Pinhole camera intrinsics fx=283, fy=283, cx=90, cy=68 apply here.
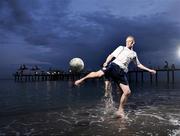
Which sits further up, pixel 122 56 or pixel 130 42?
pixel 130 42

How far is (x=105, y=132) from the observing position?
8.23 meters

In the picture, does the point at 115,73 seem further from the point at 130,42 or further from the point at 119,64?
the point at 130,42

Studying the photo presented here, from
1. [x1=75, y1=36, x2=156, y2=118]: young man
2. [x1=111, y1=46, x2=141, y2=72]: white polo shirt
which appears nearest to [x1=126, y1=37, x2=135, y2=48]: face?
[x1=75, y1=36, x2=156, y2=118]: young man

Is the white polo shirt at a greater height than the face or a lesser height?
lesser

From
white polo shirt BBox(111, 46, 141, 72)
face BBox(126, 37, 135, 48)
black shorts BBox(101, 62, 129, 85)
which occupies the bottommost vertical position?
black shorts BBox(101, 62, 129, 85)

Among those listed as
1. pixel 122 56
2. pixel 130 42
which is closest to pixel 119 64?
pixel 122 56

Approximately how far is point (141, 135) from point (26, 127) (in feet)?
12.0

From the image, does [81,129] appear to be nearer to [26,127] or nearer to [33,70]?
[26,127]

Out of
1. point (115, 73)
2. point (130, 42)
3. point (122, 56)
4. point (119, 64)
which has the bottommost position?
point (115, 73)

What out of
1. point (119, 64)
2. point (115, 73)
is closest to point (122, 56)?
point (119, 64)

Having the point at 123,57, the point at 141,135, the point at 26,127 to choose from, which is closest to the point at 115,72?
the point at 123,57

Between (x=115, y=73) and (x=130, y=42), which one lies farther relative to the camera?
(x=130, y=42)

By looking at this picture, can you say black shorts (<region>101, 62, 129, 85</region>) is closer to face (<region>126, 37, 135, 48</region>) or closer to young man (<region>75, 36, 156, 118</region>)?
young man (<region>75, 36, 156, 118</region>)

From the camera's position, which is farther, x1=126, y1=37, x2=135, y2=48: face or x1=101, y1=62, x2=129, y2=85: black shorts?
x1=126, y1=37, x2=135, y2=48: face
